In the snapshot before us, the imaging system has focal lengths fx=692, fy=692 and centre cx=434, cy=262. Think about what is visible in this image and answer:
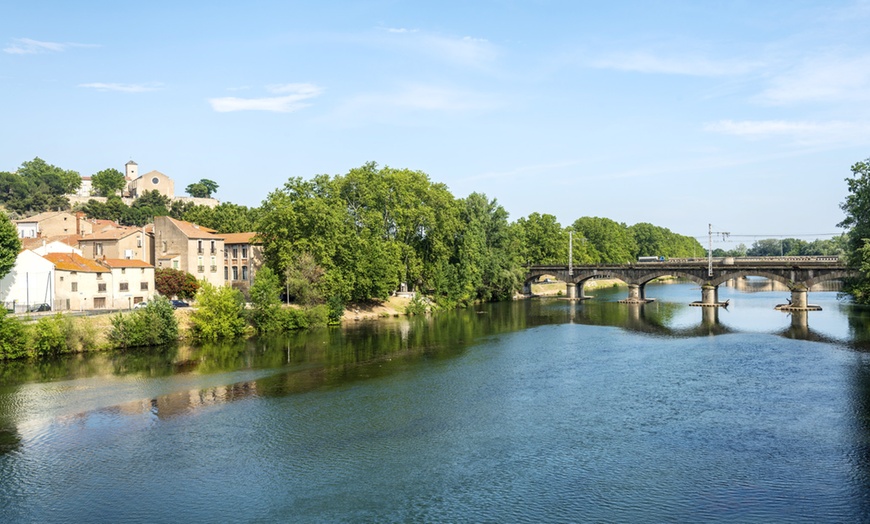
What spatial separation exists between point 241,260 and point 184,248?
9.04 meters

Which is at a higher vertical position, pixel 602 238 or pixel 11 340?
pixel 602 238

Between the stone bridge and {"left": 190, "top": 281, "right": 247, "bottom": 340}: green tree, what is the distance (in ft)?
208

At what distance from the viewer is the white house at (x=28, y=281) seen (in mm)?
64562

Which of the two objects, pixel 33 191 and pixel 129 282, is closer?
pixel 129 282

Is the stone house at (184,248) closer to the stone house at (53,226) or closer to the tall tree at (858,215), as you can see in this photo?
the stone house at (53,226)

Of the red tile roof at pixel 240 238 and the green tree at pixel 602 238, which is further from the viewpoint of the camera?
the green tree at pixel 602 238

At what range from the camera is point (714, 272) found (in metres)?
98.8

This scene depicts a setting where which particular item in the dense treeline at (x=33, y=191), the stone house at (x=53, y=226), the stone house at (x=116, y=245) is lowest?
the stone house at (x=116, y=245)

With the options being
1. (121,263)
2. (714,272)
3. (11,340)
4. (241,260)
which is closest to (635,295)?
(714,272)

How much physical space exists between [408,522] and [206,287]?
1831 inches

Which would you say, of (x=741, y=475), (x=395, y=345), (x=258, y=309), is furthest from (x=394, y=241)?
(x=741, y=475)

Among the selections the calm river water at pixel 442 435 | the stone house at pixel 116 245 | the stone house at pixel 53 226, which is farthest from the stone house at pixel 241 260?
the calm river water at pixel 442 435

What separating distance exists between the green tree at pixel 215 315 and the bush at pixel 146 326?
2.52 m

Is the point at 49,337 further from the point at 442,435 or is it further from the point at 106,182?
the point at 106,182
